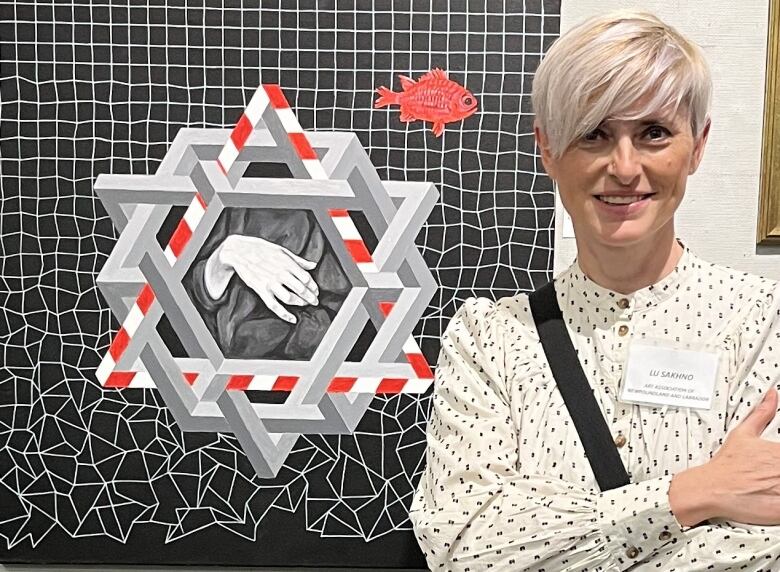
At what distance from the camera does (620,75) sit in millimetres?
876

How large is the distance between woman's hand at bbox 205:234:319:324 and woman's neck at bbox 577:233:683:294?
0.57 meters

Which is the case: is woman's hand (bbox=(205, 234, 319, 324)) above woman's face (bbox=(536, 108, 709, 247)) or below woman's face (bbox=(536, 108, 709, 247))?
below

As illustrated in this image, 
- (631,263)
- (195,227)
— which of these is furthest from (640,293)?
(195,227)

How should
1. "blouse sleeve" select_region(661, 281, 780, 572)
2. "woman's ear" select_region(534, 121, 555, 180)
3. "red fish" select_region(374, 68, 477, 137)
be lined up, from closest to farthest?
"blouse sleeve" select_region(661, 281, 780, 572)
"woman's ear" select_region(534, 121, 555, 180)
"red fish" select_region(374, 68, 477, 137)

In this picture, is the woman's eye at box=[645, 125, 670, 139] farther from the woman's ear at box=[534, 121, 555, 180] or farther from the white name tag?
the white name tag

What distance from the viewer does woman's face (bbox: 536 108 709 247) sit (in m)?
0.90

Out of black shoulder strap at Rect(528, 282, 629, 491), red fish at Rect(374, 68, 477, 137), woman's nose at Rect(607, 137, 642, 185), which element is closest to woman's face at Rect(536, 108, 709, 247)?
woman's nose at Rect(607, 137, 642, 185)

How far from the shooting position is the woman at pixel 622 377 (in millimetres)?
866

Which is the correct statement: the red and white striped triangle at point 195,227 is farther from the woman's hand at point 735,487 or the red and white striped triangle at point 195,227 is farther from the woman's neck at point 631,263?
the woman's hand at point 735,487

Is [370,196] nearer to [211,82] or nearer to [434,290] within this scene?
[434,290]

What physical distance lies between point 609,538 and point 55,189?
102cm

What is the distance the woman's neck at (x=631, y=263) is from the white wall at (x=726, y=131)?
0.48 m

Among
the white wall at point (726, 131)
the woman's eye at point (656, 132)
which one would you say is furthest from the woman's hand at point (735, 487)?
the white wall at point (726, 131)

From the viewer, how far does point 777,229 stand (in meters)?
1.46
